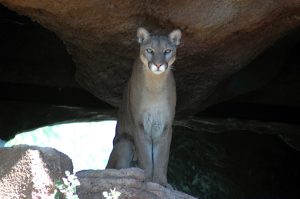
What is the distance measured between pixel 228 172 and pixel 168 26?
2.78 m

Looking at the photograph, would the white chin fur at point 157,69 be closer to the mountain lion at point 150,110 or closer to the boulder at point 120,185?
the mountain lion at point 150,110

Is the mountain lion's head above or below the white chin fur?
above

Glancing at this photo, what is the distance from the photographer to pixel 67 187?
3893 mm

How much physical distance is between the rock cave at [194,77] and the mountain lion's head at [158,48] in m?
0.18

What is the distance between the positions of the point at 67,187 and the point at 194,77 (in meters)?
3.23

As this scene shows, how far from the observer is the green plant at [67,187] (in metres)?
3.84

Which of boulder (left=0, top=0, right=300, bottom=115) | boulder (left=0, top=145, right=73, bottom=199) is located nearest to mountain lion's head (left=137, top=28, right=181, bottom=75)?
boulder (left=0, top=0, right=300, bottom=115)

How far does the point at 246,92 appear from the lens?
784 centimetres

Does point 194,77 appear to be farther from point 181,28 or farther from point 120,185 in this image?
point 120,185

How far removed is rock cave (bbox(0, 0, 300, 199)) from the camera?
616 cm

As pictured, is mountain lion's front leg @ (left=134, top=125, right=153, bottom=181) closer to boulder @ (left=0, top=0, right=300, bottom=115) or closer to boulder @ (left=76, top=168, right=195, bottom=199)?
boulder @ (left=0, top=0, right=300, bottom=115)

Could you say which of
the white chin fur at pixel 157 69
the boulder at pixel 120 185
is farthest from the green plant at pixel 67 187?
the white chin fur at pixel 157 69

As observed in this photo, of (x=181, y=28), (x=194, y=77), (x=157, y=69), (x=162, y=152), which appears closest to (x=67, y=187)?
(x=157, y=69)

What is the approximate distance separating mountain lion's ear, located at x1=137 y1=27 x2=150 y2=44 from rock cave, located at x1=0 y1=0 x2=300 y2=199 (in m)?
0.17
